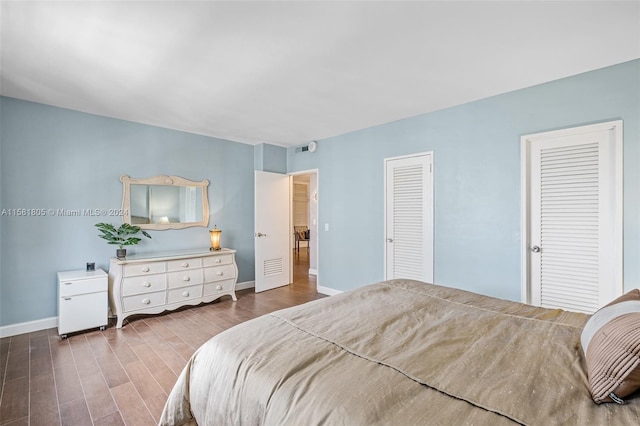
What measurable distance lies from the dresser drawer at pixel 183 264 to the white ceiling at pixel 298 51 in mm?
1903

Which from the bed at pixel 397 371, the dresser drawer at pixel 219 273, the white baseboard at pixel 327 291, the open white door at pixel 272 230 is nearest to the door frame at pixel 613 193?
the bed at pixel 397 371

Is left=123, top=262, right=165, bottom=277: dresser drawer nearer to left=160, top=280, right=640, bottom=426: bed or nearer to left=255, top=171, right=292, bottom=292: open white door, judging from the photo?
left=255, top=171, right=292, bottom=292: open white door

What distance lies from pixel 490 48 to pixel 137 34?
98.7 inches

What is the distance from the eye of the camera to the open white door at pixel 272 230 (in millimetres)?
4777

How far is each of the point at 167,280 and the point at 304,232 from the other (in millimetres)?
6056

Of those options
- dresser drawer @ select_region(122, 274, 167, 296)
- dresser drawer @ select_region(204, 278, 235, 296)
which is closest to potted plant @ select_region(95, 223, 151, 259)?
dresser drawer @ select_region(122, 274, 167, 296)

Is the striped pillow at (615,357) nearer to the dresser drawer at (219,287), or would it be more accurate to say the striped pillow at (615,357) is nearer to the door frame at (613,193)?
the door frame at (613,193)

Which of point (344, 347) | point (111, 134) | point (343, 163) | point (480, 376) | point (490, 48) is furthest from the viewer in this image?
point (343, 163)


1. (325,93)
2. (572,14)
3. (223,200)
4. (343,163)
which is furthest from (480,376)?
(223,200)

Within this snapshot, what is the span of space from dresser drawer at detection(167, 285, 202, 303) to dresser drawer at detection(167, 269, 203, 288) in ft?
0.21

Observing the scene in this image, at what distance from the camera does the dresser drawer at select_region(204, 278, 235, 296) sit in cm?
404

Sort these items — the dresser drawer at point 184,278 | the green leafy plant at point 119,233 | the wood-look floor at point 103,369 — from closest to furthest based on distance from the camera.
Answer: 1. the wood-look floor at point 103,369
2. the green leafy plant at point 119,233
3. the dresser drawer at point 184,278

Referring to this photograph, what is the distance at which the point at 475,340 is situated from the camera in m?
1.36

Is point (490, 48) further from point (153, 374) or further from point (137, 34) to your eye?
point (153, 374)
